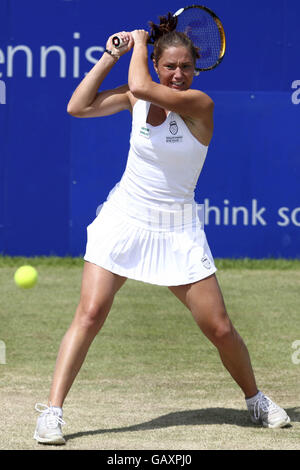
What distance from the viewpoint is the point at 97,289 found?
4.59 meters

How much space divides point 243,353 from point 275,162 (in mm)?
5354

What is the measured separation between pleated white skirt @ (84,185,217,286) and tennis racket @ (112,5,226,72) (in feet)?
2.70

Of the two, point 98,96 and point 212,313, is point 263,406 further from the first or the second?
point 98,96

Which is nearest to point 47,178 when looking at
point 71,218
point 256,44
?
point 71,218

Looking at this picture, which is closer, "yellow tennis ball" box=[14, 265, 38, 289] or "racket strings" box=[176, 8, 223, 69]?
"racket strings" box=[176, 8, 223, 69]

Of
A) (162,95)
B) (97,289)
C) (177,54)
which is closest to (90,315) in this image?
(97,289)

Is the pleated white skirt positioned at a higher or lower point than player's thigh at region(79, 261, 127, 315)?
higher

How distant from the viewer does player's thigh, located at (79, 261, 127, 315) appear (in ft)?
15.0

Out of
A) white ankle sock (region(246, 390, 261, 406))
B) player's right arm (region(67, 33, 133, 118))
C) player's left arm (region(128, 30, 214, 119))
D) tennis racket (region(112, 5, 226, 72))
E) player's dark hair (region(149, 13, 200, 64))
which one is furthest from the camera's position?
tennis racket (region(112, 5, 226, 72))

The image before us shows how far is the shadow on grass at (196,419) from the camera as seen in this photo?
479 cm

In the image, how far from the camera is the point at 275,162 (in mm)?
9961

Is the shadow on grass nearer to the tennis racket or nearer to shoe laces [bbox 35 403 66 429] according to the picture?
shoe laces [bbox 35 403 66 429]

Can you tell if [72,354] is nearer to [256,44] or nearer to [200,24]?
[200,24]

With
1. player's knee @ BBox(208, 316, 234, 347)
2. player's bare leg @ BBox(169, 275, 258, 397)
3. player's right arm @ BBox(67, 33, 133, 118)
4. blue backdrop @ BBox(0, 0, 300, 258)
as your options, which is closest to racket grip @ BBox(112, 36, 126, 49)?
player's right arm @ BBox(67, 33, 133, 118)
